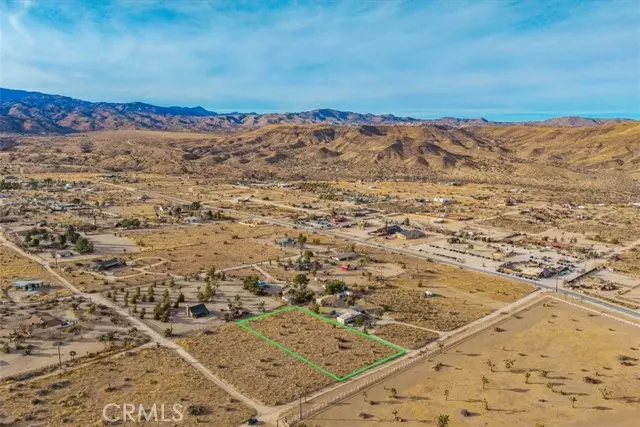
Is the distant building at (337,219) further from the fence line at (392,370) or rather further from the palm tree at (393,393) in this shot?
the palm tree at (393,393)

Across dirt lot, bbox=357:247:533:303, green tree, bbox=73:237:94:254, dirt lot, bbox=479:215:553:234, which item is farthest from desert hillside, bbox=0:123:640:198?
dirt lot, bbox=357:247:533:303

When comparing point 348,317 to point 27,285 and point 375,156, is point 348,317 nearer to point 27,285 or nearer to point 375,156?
point 27,285

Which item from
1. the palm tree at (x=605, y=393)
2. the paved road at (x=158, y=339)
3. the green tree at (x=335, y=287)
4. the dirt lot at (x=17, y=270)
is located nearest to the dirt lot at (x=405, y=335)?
the green tree at (x=335, y=287)

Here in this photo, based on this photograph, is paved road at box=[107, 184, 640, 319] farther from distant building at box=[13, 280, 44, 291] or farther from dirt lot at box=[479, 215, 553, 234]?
distant building at box=[13, 280, 44, 291]

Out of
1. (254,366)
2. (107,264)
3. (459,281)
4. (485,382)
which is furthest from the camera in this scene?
(107,264)

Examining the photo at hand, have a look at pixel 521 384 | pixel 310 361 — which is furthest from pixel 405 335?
pixel 521 384

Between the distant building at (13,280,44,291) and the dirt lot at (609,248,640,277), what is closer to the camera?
the distant building at (13,280,44,291)
